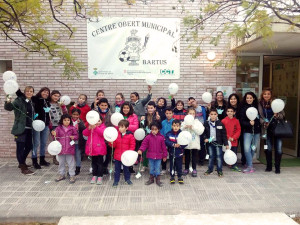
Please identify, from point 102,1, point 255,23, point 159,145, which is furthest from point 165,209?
point 102,1

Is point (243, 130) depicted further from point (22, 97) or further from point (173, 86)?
point (22, 97)

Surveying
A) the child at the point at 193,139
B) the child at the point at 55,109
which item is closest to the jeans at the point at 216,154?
the child at the point at 193,139

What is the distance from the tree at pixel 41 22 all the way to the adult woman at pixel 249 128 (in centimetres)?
367

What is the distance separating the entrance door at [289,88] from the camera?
23.7 ft

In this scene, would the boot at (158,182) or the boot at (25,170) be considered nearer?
the boot at (158,182)

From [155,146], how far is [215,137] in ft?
4.43

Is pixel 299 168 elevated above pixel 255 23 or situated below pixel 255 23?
below

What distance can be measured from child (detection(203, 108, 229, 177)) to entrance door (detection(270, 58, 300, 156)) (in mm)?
3218

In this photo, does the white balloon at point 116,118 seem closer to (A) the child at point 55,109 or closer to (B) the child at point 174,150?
(B) the child at point 174,150

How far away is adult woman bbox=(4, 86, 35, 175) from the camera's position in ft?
17.2

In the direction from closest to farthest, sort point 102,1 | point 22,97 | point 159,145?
1. point 159,145
2. point 22,97
3. point 102,1

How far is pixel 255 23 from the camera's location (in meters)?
4.14

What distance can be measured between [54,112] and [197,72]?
3.61 metres

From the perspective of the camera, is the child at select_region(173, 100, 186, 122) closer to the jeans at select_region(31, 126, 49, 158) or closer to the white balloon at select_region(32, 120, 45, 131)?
the white balloon at select_region(32, 120, 45, 131)
